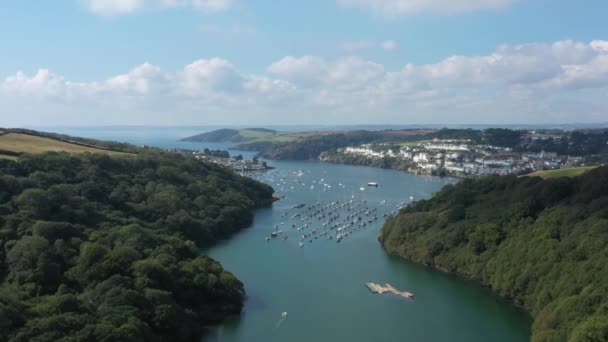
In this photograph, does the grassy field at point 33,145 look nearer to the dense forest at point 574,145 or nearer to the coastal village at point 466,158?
the coastal village at point 466,158

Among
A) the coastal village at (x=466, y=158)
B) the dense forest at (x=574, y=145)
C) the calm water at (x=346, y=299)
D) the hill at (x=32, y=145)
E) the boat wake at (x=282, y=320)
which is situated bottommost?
the calm water at (x=346, y=299)

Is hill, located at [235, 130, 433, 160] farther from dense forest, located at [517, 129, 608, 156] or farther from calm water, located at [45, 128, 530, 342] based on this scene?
calm water, located at [45, 128, 530, 342]

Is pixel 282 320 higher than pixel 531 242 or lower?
lower

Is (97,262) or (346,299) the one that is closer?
(97,262)

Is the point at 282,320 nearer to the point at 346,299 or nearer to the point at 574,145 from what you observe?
the point at 346,299

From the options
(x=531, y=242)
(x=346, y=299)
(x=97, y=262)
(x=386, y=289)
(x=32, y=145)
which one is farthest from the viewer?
(x=32, y=145)

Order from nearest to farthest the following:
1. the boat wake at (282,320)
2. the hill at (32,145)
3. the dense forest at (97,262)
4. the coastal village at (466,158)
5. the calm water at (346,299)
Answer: the dense forest at (97,262) < the calm water at (346,299) < the boat wake at (282,320) < the hill at (32,145) < the coastal village at (466,158)

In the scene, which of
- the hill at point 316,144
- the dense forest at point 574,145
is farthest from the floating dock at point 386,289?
the hill at point 316,144

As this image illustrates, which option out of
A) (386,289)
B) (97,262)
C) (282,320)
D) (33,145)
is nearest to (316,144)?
(33,145)
